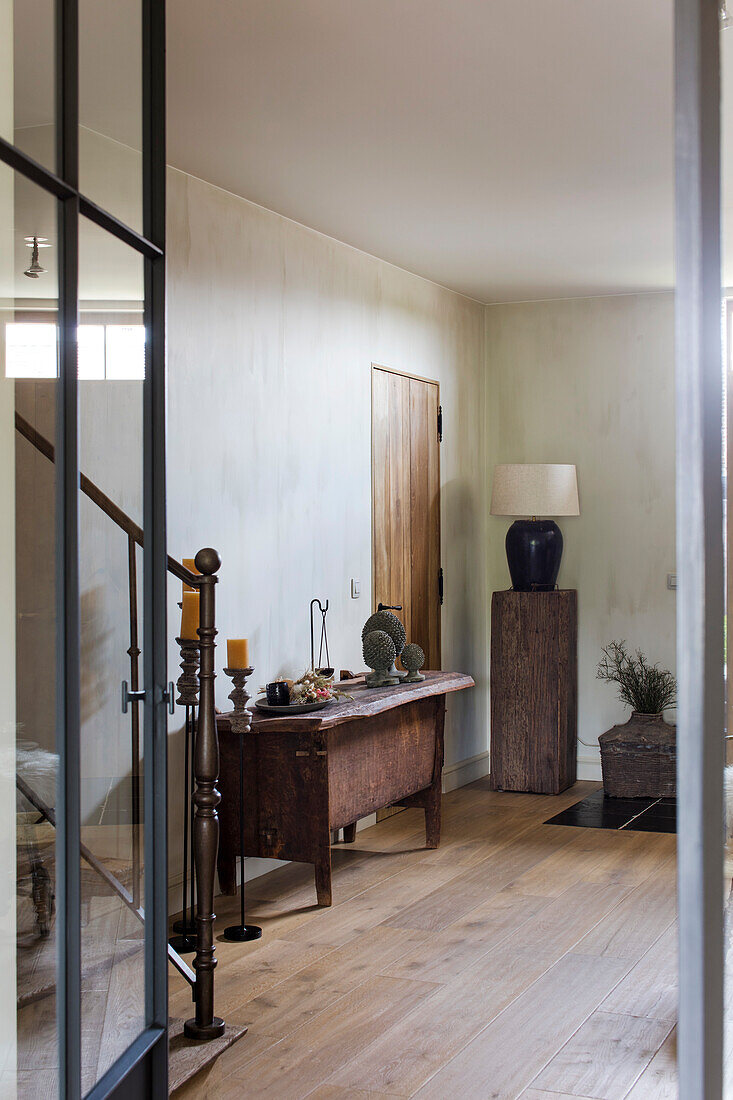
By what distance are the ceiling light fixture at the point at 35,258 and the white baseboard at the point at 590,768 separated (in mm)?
5347

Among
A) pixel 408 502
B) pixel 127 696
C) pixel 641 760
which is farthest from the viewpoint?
pixel 641 760

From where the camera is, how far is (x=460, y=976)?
3512 millimetres

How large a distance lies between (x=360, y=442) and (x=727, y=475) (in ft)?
13.0

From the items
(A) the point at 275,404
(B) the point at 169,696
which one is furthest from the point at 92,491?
(A) the point at 275,404

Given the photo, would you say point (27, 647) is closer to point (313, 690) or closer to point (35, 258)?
point (35, 258)

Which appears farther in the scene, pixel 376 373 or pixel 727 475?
pixel 376 373

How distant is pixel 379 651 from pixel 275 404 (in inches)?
45.7

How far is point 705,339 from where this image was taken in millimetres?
1545

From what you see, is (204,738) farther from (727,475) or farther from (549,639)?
(549,639)

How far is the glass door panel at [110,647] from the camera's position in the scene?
2.26 meters

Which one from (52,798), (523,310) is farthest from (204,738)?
(523,310)

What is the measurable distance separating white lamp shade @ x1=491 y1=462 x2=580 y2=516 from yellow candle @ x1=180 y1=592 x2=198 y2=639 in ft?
10.5

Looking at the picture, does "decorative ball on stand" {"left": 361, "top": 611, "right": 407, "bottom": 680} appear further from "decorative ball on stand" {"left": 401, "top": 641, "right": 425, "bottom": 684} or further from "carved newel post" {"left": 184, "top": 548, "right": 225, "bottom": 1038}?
"carved newel post" {"left": 184, "top": 548, "right": 225, "bottom": 1038}

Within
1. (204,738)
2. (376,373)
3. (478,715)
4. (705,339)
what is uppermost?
(376,373)
